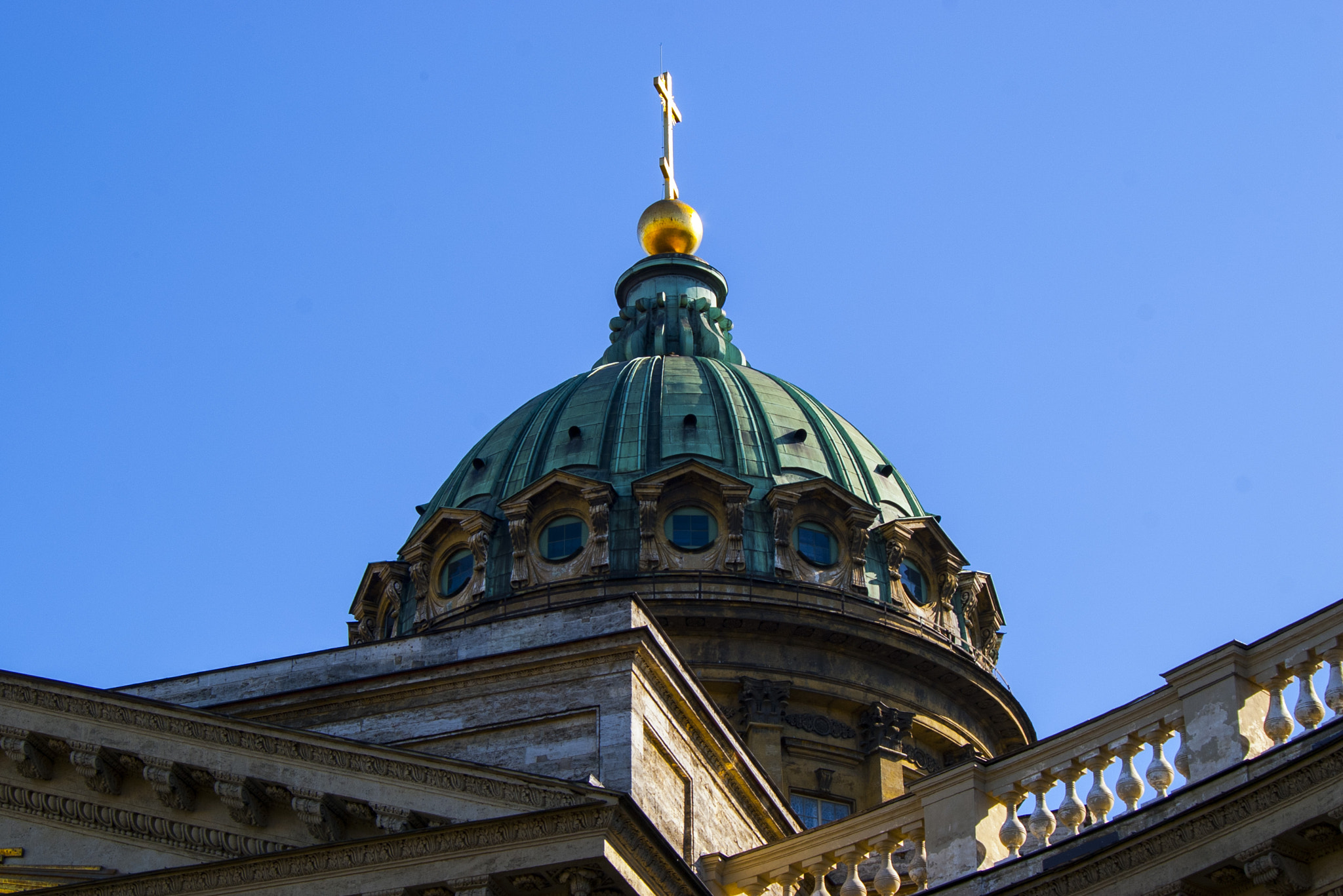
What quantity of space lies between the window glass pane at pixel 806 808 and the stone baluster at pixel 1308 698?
2220 centimetres

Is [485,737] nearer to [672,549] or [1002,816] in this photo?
[1002,816]

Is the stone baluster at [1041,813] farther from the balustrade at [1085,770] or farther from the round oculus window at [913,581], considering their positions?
the round oculus window at [913,581]

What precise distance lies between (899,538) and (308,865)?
25818 millimetres

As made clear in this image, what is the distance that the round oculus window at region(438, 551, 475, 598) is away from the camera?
140 ft

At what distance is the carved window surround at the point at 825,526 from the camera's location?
41.5m

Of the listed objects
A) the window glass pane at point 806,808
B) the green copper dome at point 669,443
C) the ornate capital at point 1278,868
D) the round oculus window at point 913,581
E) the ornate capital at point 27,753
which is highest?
the green copper dome at point 669,443

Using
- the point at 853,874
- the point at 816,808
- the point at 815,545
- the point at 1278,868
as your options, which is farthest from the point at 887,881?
the point at 815,545

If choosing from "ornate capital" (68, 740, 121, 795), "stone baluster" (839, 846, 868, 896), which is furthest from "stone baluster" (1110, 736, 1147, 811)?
"ornate capital" (68, 740, 121, 795)

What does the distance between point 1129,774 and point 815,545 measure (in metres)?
25.3

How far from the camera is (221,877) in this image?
18.9m

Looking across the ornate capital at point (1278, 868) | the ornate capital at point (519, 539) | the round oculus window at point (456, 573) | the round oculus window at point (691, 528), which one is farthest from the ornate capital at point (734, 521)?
the ornate capital at point (1278, 868)

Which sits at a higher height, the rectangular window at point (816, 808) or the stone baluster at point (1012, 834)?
the rectangular window at point (816, 808)

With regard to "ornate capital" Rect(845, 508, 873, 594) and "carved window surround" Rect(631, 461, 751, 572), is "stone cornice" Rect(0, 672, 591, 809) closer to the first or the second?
"carved window surround" Rect(631, 461, 751, 572)

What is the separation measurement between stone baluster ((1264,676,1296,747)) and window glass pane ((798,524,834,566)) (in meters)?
25.9
